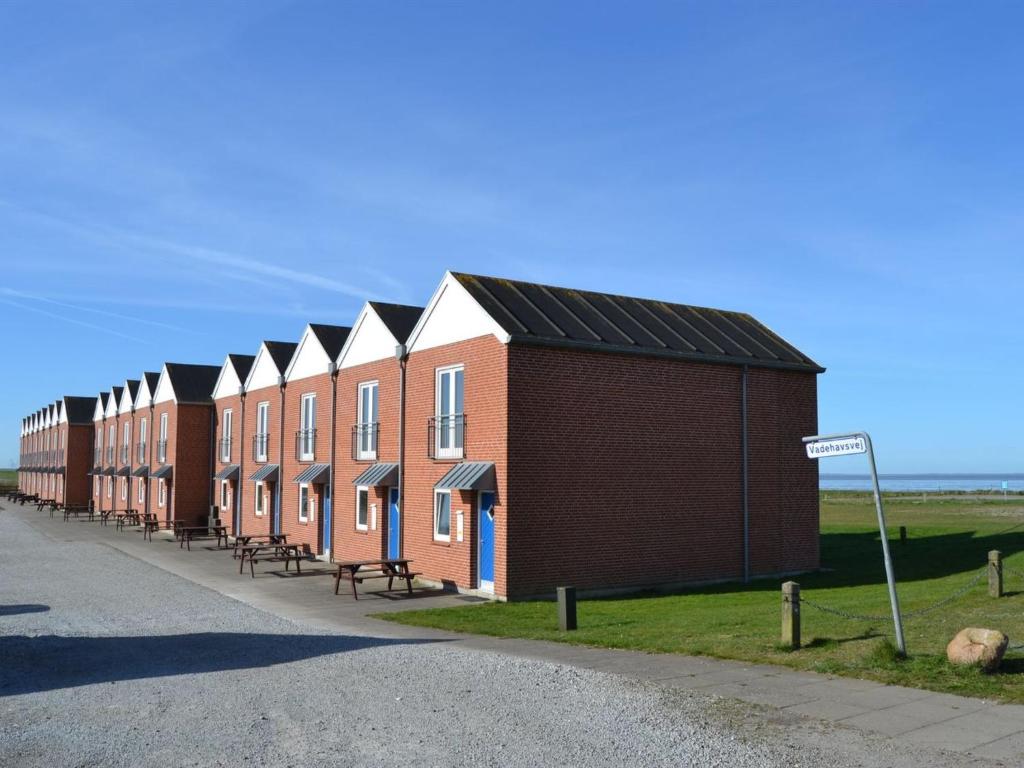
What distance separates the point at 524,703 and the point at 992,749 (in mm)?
4098

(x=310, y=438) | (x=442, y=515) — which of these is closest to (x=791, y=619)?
(x=442, y=515)

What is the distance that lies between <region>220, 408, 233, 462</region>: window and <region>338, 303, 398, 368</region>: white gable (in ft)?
39.4

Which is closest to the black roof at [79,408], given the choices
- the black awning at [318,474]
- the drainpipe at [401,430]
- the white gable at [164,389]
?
the white gable at [164,389]

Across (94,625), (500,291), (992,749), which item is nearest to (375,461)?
(500,291)

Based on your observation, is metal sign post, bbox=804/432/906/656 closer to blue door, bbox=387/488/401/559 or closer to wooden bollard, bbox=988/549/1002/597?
wooden bollard, bbox=988/549/1002/597

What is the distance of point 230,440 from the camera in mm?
36156

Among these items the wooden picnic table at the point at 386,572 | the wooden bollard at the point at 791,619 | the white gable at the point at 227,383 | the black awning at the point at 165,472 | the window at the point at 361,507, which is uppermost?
the white gable at the point at 227,383

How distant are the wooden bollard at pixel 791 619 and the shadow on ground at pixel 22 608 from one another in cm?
1282

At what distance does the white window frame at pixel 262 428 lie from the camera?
3225cm

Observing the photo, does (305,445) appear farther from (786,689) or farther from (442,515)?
(786,689)

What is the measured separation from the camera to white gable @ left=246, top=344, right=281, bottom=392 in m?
31.6

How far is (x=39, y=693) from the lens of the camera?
9953 mm

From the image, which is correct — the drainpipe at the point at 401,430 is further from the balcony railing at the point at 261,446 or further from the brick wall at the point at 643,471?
the balcony railing at the point at 261,446

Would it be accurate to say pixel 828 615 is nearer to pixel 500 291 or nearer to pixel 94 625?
pixel 500 291
